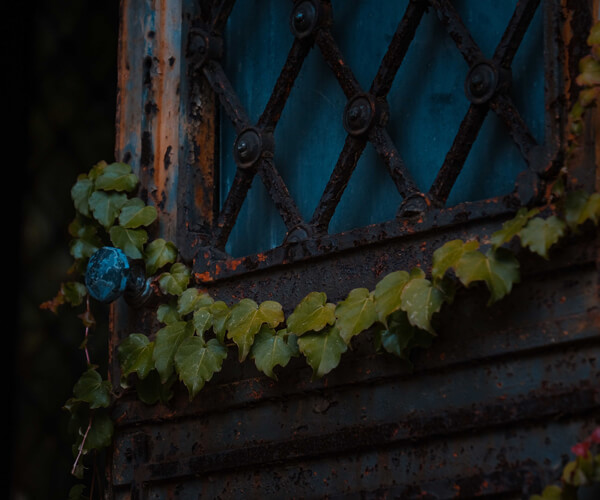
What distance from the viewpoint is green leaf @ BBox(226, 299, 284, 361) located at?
286cm

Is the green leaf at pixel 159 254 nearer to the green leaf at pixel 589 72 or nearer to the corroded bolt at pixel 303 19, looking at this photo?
the corroded bolt at pixel 303 19

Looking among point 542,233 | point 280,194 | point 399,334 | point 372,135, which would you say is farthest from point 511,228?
point 280,194

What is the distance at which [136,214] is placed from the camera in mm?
3301

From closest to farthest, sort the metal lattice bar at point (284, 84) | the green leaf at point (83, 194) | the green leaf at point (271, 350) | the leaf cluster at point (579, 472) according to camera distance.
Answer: the leaf cluster at point (579, 472), the green leaf at point (271, 350), the metal lattice bar at point (284, 84), the green leaf at point (83, 194)

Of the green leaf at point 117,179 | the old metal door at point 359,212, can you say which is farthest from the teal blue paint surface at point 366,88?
the green leaf at point 117,179

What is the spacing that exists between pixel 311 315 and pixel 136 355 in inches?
25.3

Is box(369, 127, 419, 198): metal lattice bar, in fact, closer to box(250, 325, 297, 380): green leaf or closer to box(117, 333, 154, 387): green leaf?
box(250, 325, 297, 380): green leaf

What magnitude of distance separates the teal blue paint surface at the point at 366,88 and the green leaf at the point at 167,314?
0.90ft

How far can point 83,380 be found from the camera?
3.31 metres

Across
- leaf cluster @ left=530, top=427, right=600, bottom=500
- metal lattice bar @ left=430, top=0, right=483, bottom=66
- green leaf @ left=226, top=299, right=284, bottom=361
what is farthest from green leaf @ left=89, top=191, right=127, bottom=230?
leaf cluster @ left=530, top=427, right=600, bottom=500

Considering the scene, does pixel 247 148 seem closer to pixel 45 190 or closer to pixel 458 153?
pixel 458 153

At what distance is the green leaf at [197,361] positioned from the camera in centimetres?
295

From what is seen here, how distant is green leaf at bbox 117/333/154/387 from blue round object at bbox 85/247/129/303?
0.45ft

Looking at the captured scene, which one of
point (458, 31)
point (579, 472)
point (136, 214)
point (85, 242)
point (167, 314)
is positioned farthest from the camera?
point (85, 242)
